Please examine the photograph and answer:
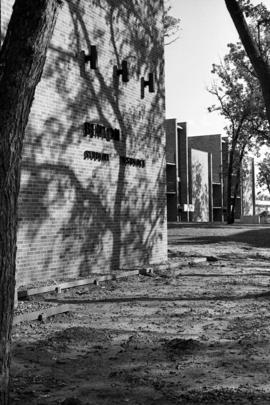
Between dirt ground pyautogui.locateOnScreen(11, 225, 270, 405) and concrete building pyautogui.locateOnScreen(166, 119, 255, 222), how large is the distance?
3879 centimetres

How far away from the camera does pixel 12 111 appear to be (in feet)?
11.1

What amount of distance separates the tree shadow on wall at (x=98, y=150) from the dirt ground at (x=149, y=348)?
56.9 inches

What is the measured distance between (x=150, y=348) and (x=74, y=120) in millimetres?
6451

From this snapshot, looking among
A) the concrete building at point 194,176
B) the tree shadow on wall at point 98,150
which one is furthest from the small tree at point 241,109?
the tree shadow on wall at point 98,150

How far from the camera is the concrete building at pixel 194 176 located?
49281 mm

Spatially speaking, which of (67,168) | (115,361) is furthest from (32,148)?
(115,361)

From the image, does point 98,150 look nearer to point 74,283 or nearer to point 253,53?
point 74,283

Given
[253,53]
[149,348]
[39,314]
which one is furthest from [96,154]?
[149,348]

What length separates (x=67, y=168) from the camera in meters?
11.0

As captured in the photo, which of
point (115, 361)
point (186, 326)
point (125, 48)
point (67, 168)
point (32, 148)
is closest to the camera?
point (115, 361)

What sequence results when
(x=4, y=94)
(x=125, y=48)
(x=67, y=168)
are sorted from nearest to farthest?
(x=4, y=94) → (x=67, y=168) → (x=125, y=48)

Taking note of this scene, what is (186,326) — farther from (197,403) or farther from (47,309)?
(197,403)

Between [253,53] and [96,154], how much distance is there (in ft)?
13.6

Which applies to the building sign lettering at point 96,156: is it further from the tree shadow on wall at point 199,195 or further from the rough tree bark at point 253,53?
the tree shadow on wall at point 199,195
